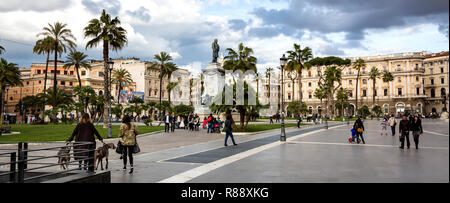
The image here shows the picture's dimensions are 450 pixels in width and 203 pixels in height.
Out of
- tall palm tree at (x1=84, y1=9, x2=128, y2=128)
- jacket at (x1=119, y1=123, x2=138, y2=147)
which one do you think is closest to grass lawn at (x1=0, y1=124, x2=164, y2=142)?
tall palm tree at (x1=84, y1=9, x2=128, y2=128)

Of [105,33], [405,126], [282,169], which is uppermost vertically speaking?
[105,33]

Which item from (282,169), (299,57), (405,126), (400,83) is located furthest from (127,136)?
(400,83)

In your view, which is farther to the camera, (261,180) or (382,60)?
(382,60)

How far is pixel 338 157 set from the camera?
1151 centimetres

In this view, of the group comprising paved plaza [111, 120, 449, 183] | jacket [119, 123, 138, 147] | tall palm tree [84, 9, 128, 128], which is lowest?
paved plaza [111, 120, 449, 183]

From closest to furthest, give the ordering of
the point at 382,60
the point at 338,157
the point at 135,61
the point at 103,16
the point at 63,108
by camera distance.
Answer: the point at 338,157, the point at 103,16, the point at 63,108, the point at 135,61, the point at 382,60

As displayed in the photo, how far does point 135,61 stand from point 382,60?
249ft

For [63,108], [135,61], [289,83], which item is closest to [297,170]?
[63,108]

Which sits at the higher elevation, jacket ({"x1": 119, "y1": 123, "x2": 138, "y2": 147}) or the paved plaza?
jacket ({"x1": 119, "y1": 123, "x2": 138, "y2": 147})

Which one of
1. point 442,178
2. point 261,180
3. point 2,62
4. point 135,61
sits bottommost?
point 261,180

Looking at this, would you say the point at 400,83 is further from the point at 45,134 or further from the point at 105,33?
the point at 45,134

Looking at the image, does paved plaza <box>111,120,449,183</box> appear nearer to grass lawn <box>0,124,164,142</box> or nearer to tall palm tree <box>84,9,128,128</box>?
grass lawn <box>0,124,164,142</box>

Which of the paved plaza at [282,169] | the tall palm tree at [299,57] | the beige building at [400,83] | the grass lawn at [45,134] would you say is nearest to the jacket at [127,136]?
the paved plaza at [282,169]
